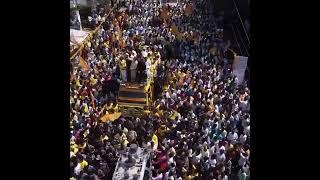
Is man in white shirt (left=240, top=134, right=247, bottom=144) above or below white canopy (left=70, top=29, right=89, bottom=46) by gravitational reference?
below

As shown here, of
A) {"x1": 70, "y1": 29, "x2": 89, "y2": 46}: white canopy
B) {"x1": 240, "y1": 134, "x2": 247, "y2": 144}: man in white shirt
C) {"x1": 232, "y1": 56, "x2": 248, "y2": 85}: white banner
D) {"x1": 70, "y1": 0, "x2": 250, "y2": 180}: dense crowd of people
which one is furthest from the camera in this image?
{"x1": 232, "y1": 56, "x2": 248, "y2": 85}: white banner

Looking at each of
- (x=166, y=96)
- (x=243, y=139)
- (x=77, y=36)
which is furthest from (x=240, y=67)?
(x=77, y=36)

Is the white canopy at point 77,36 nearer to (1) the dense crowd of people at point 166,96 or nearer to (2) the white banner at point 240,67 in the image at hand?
(1) the dense crowd of people at point 166,96

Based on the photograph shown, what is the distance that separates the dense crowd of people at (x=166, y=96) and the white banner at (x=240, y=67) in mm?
116

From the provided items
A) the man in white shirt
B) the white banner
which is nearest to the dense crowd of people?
the man in white shirt

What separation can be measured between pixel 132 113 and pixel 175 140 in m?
1.04

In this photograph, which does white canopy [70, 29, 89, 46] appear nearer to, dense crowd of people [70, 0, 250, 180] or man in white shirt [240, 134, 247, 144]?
dense crowd of people [70, 0, 250, 180]

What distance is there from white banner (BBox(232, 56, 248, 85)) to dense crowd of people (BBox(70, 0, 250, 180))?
116 millimetres

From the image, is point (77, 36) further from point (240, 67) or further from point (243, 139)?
point (243, 139)

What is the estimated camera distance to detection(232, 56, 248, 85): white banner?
1043 centimetres

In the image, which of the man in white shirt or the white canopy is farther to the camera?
the white canopy

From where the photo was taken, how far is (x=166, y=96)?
9.73m
